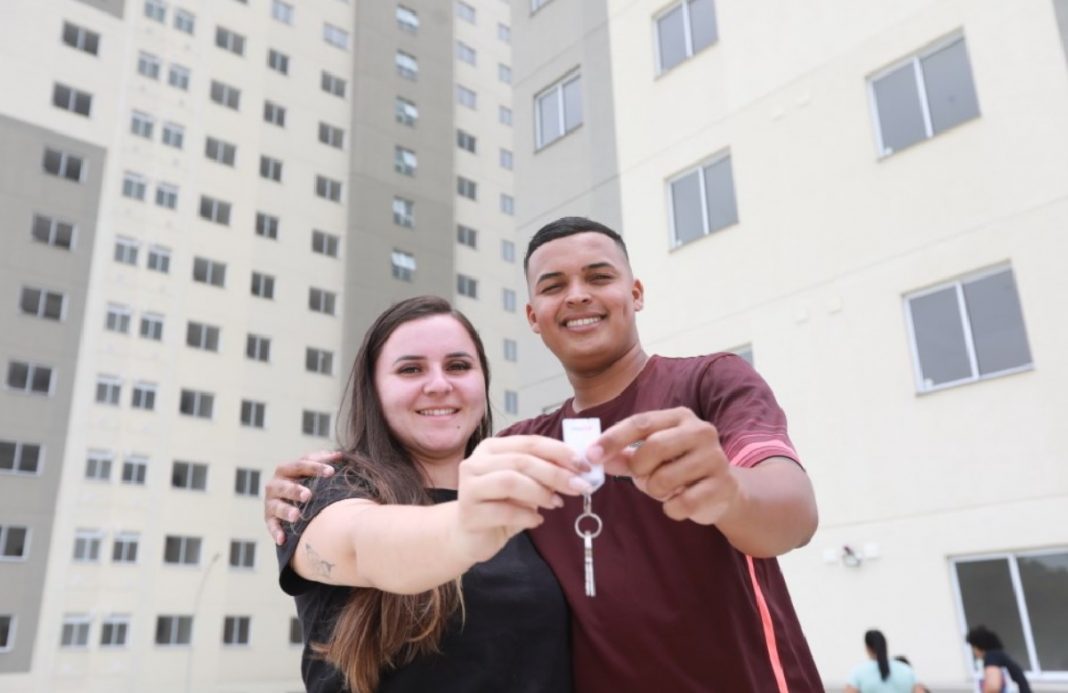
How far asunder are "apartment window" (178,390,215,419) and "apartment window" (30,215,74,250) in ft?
21.4

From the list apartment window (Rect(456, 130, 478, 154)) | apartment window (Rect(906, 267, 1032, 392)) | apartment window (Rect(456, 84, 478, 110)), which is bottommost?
apartment window (Rect(906, 267, 1032, 392))

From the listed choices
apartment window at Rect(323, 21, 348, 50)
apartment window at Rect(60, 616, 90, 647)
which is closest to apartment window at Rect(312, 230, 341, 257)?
apartment window at Rect(323, 21, 348, 50)

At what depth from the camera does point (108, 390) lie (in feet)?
99.8

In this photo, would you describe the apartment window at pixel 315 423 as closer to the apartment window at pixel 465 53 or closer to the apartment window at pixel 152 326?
the apartment window at pixel 152 326

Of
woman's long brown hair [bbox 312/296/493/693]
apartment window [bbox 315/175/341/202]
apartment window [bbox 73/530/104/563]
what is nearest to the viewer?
woman's long brown hair [bbox 312/296/493/693]

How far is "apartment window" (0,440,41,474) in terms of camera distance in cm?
2817

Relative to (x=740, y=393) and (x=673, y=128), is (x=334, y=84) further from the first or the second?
(x=740, y=393)

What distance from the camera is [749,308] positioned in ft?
38.0

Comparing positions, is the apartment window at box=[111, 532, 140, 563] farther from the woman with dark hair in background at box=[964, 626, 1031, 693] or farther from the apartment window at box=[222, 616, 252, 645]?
the woman with dark hair in background at box=[964, 626, 1031, 693]

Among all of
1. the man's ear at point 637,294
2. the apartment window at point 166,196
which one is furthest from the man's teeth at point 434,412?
the apartment window at point 166,196

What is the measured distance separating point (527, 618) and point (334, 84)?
132 feet

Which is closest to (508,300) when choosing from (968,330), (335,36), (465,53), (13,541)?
(465,53)

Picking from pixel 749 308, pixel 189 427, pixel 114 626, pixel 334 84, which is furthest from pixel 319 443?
pixel 749 308

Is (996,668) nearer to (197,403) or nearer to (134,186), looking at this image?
(197,403)
